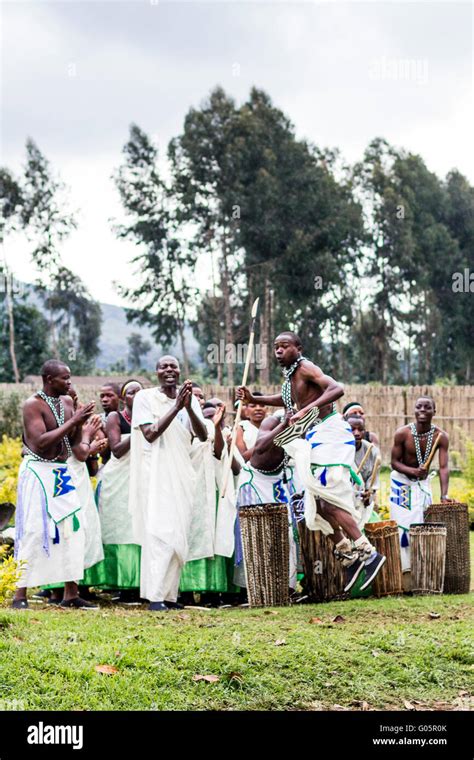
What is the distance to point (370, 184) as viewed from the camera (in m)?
48.8

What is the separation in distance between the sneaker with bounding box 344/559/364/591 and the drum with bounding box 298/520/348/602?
0.38m

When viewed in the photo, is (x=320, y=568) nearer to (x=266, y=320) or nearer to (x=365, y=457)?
(x=365, y=457)

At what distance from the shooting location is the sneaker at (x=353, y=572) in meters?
8.84

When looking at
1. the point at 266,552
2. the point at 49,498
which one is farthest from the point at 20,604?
the point at 266,552

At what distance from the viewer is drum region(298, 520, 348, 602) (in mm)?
9445

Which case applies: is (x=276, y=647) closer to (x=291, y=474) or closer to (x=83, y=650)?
(x=83, y=650)

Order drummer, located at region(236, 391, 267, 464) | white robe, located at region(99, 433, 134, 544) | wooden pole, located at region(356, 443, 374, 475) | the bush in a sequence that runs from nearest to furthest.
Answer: white robe, located at region(99, 433, 134, 544) → drummer, located at region(236, 391, 267, 464) → wooden pole, located at region(356, 443, 374, 475) → the bush

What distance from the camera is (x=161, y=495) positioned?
9.47 m

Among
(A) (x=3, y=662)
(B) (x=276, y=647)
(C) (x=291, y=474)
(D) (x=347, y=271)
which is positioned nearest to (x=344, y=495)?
(C) (x=291, y=474)

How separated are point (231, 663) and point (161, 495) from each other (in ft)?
9.87

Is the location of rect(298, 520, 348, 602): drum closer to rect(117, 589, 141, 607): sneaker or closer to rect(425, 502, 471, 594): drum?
rect(425, 502, 471, 594): drum

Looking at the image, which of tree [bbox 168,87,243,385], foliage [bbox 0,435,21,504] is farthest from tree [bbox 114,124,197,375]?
foliage [bbox 0,435,21,504]

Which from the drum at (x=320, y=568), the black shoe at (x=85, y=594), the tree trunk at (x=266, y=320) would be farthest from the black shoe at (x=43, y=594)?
the tree trunk at (x=266, y=320)
